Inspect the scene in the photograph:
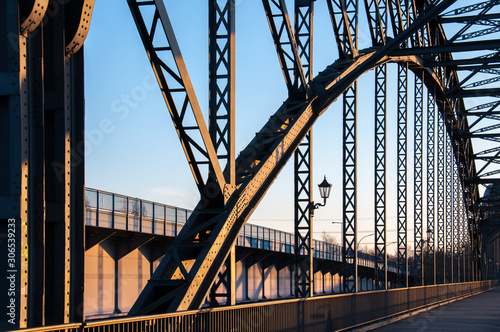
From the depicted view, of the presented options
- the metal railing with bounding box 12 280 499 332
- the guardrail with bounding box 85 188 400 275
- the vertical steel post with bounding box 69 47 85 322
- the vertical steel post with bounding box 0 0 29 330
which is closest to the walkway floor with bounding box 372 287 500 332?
→ the metal railing with bounding box 12 280 499 332

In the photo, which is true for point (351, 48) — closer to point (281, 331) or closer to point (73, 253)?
point (281, 331)

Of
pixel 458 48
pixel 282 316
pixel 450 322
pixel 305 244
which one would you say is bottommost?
pixel 450 322

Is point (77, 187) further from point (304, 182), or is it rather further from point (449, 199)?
point (449, 199)

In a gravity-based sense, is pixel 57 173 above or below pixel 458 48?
below

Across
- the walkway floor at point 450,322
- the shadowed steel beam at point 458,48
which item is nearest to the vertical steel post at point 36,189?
the walkway floor at point 450,322

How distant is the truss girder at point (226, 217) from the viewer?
12141 millimetres

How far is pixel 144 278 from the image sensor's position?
89.8ft

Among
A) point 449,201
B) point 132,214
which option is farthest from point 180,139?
point 449,201

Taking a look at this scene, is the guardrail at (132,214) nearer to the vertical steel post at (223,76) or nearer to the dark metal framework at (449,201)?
the vertical steel post at (223,76)

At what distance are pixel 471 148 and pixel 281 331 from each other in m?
48.4

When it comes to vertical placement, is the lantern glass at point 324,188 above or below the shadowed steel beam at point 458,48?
below

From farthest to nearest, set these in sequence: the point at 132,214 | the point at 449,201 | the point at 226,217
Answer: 1. the point at 449,201
2. the point at 132,214
3. the point at 226,217

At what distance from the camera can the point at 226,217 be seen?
13250 millimetres

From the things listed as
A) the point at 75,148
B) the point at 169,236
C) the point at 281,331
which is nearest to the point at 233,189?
the point at 281,331
